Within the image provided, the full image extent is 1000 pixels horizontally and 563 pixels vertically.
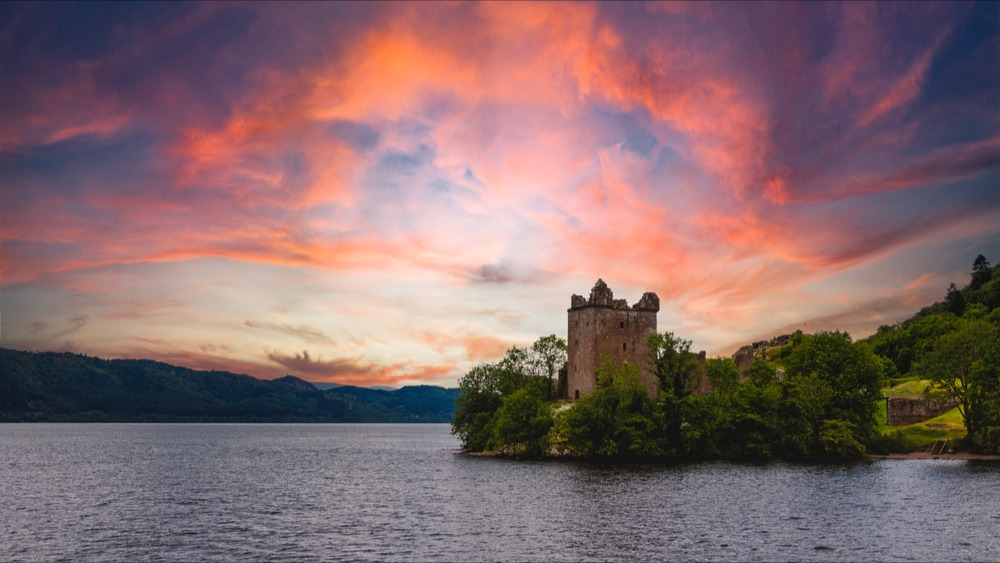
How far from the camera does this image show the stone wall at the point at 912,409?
266 feet

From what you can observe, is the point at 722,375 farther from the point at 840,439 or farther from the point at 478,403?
the point at 478,403

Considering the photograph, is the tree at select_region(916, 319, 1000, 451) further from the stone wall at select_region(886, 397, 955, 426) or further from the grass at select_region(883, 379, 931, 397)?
the grass at select_region(883, 379, 931, 397)

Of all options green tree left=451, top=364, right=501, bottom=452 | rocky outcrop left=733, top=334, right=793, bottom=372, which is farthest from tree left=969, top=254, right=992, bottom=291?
green tree left=451, top=364, right=501, bottom=452

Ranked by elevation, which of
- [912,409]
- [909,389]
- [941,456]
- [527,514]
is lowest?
[527,514]

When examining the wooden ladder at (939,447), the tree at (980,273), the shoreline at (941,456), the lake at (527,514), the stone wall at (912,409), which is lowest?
the lake at (527,514)

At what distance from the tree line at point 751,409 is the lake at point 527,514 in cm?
724

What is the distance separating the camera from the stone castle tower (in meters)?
83.4

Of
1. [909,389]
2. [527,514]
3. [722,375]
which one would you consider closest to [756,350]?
[909,389]

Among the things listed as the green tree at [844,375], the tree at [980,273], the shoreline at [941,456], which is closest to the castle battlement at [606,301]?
the green tree at [844,375]

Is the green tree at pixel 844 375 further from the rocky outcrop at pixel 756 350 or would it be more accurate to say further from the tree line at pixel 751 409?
the rocky outcrop at pixel 756 350

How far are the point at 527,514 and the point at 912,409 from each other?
59610 millimetres

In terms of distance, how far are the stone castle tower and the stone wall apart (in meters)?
25.5

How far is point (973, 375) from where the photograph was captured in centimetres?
7200

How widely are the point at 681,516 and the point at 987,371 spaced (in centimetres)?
4885
